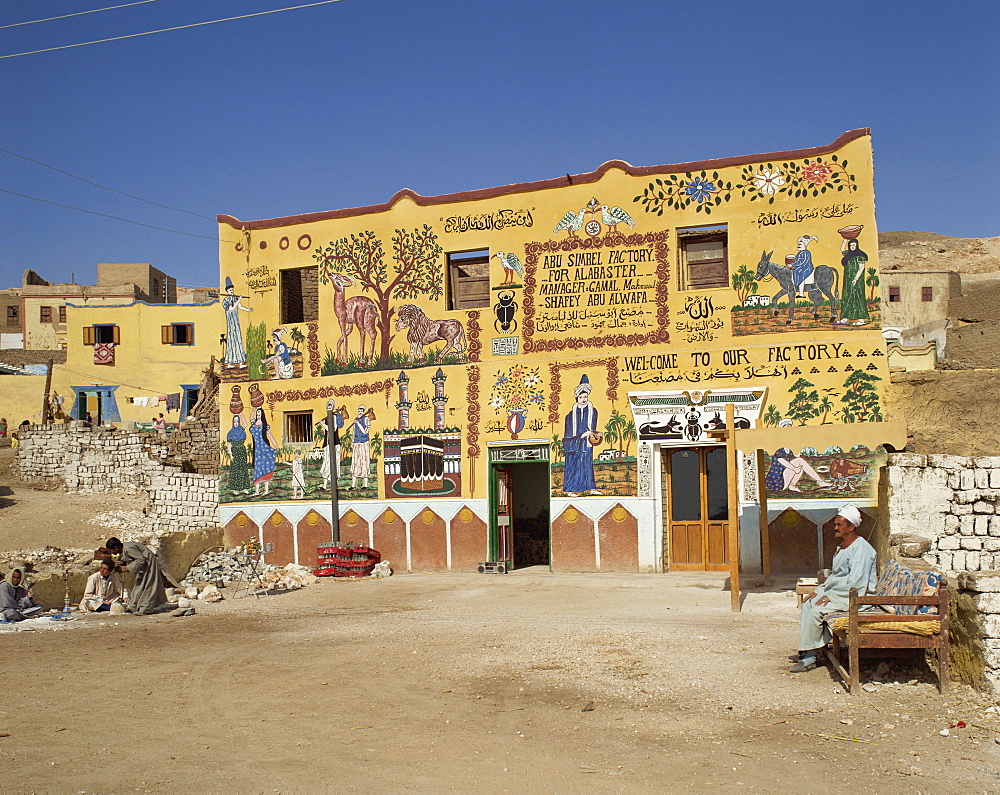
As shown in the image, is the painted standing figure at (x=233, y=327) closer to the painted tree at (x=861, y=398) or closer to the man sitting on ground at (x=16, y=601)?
the man sitting on ground at (x=16, y=601)

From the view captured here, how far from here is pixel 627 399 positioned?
17.5 metres

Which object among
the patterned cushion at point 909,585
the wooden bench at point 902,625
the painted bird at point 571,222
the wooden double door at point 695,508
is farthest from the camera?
the painted bird at point 571,222

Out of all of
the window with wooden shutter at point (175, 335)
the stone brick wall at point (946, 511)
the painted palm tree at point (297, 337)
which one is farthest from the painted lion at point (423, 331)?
the window with wooden shutter at point (175, 335)

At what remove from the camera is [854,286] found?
16.3m

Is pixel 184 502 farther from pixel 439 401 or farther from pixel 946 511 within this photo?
pixel 946 511

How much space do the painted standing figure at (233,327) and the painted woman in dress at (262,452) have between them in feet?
4.43

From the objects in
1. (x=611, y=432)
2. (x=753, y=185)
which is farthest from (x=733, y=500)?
(x=753, y=185)

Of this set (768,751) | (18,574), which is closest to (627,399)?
(18,574)

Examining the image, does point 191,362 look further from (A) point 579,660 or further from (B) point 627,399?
(A) point 579,660

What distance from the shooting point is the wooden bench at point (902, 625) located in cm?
719

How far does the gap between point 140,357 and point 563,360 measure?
3337 centimetres

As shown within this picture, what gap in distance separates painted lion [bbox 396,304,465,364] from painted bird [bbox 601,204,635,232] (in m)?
3.53

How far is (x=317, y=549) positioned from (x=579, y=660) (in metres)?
11.1

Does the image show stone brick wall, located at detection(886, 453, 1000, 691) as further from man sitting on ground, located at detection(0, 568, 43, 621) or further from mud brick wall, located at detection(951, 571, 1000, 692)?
man sitting on ground, located at detection(0, 568, 43, 621)
